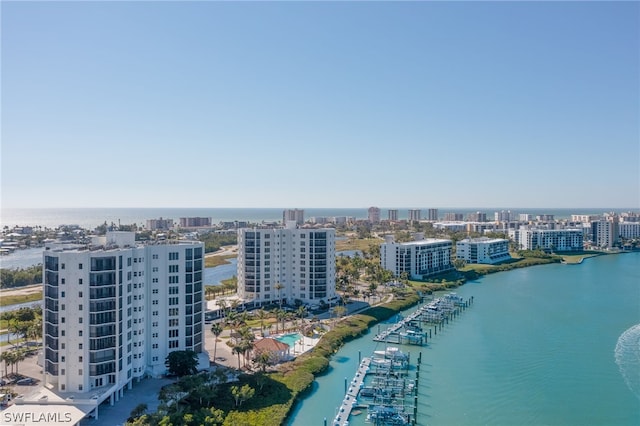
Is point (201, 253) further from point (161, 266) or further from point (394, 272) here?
point (394, 272)

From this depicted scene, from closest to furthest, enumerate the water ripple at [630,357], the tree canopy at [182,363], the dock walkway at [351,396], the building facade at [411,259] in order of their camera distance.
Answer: the dock walkway at [351,396]
the tree canopy at [182,363]
the water ripple at [630,357]
the building facade at [411,259]

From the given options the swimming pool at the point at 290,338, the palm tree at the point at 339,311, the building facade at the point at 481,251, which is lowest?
the swimming pool at the point at 290,338

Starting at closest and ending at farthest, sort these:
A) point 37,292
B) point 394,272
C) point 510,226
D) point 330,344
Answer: point 330,344
point 37,292
point 394,272
point 510,226

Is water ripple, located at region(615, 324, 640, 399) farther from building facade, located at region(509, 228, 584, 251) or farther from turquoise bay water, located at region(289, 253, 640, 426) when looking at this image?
building facade, located at region(509, 228, 584, 251)

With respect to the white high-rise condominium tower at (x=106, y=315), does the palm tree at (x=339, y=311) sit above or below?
below

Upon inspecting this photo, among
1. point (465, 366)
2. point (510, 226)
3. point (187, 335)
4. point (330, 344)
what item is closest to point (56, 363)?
point (187, 335)

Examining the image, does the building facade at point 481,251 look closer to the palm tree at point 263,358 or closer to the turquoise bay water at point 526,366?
the turquoise bay water at point 526,366

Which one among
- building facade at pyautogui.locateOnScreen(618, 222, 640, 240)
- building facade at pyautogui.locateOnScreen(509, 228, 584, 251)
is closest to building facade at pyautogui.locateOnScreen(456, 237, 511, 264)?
building facade at pyautogui.locateOnScreen(509, 228, 584, 251)

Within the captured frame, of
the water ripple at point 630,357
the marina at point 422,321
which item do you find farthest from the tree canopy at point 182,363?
the water ripple at point 630,357
